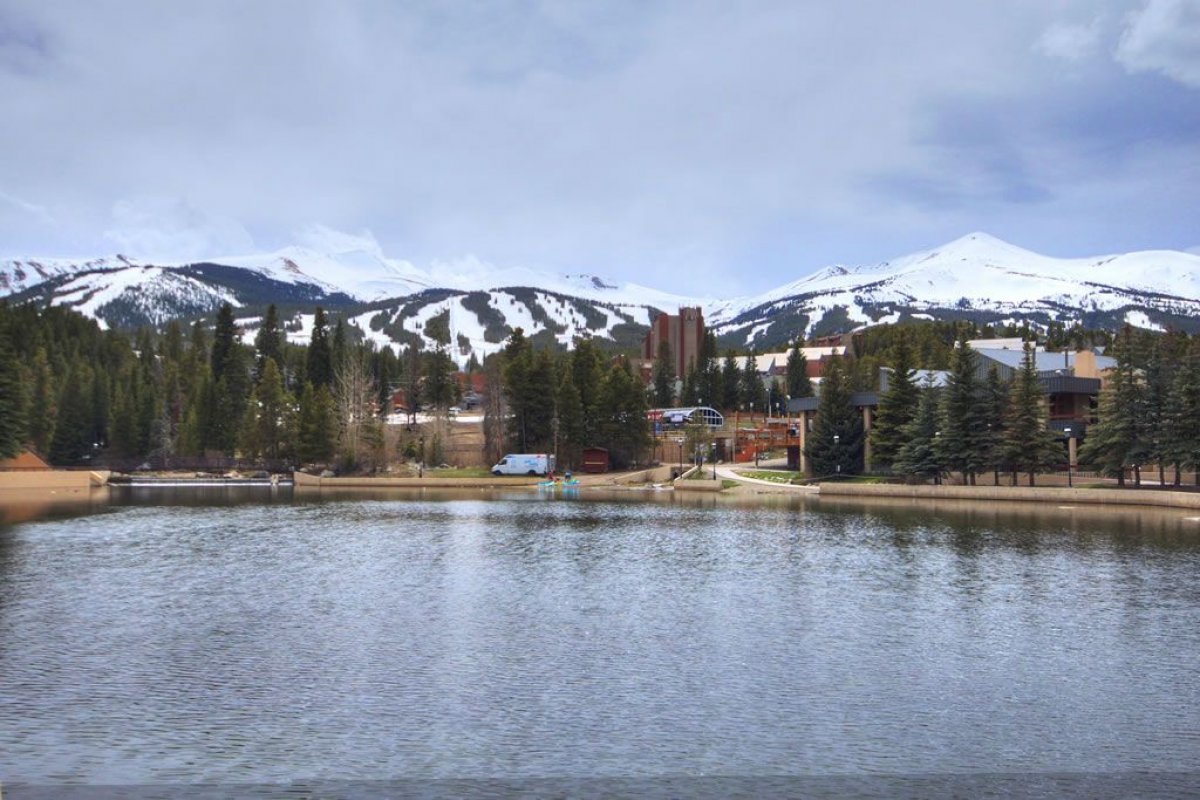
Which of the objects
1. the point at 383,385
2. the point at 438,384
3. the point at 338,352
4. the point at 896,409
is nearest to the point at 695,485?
the point at 896,409

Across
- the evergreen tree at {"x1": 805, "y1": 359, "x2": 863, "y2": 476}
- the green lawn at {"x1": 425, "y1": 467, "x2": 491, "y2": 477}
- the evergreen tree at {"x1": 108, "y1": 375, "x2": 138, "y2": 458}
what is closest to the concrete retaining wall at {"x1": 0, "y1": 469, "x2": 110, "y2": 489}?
the evergreen tree at {"x1": 108, "y1": 375, "x2": 138, "y2": 458}

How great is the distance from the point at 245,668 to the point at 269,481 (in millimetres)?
84008

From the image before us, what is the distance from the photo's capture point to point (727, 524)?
55781 mm

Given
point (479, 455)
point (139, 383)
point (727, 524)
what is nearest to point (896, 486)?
point (727, 524)

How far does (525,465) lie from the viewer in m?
96.8

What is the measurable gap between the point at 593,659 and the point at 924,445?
189 feet

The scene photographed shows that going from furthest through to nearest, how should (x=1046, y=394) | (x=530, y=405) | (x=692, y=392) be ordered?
(x=692, y=392) < (x=530, y=405) < (x=1046, y=394)

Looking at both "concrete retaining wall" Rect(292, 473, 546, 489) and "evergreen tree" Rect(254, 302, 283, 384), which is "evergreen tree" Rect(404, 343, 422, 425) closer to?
"evergreen tree" Rect(254, 302, 283, 384)

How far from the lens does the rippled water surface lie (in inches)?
669

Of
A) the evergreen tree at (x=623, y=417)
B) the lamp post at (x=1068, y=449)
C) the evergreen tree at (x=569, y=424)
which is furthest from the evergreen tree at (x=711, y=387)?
the lamp post at (x=1068, y=449)

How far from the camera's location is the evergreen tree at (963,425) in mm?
73312

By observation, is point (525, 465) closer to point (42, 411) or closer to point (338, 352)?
point (338, 352)

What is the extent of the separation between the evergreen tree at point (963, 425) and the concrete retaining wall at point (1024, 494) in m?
1.99

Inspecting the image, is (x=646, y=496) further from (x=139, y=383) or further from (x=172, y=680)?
(x=139, y=383)
